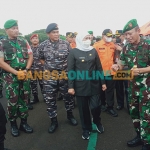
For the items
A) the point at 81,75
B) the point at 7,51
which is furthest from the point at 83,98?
the point at 7,51

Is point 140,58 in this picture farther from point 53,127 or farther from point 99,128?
point 53,127

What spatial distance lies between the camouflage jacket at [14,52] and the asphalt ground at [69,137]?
133cm

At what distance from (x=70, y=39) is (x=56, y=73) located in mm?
2893

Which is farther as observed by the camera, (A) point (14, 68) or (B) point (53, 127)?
(B) point (53, 127)

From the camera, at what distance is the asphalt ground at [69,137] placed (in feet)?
10.3

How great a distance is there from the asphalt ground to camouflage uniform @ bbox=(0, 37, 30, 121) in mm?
493

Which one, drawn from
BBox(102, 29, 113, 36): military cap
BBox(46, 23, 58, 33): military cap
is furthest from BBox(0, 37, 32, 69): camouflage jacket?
BBox(102, 29, 113, 36): military cap

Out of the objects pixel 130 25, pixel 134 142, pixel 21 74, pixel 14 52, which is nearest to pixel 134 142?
pixel 134 142

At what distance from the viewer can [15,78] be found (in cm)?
338

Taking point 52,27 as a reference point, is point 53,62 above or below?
below

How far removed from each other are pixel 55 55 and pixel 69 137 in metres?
1.52

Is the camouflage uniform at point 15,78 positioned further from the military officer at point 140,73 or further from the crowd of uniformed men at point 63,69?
the military officer at point 140,73

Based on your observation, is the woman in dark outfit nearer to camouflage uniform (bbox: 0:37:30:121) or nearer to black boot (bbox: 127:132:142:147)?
black boot (bbox: 127:132:142:147)

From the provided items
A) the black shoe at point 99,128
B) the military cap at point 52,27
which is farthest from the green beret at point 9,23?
the black shoe at point 99,128
